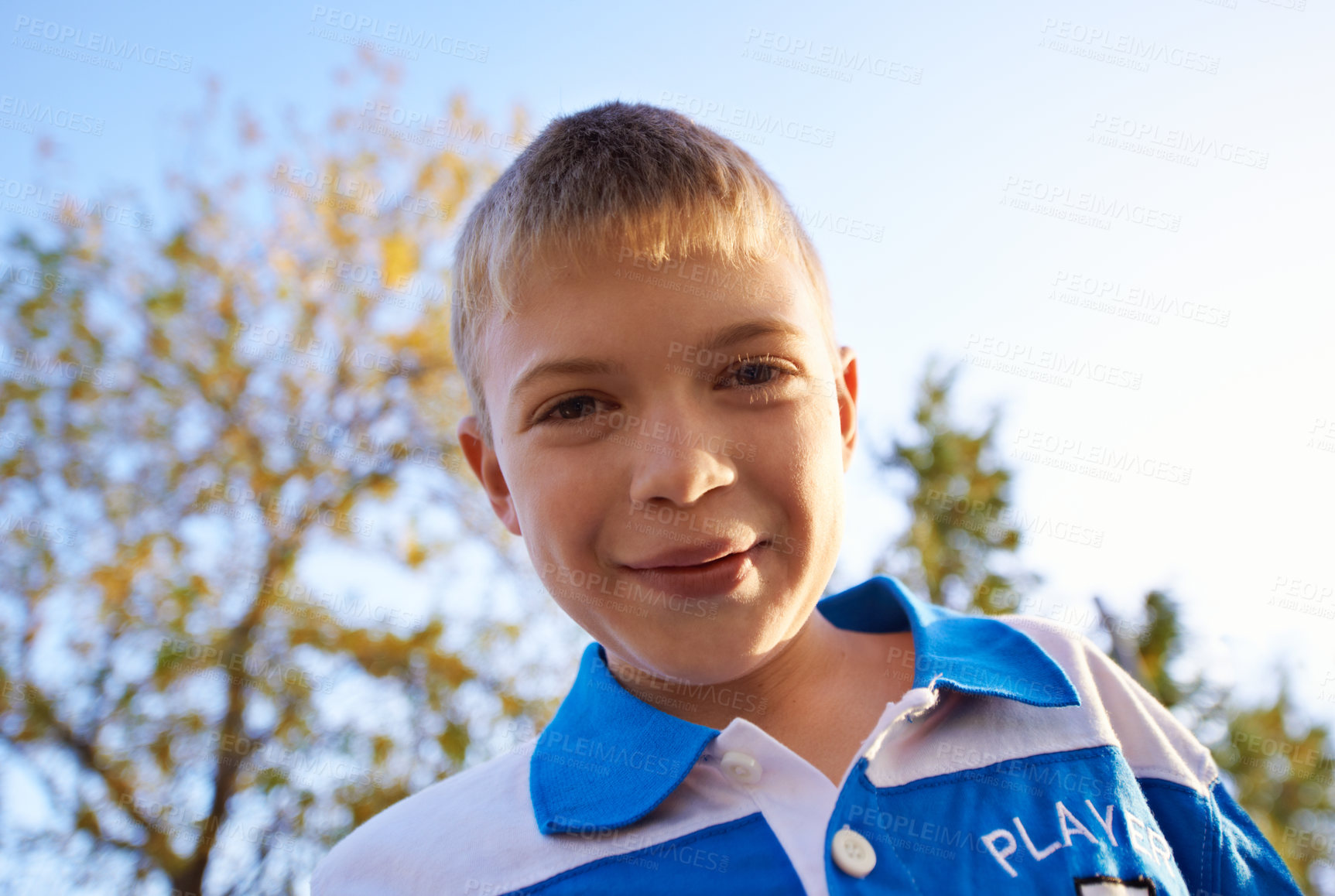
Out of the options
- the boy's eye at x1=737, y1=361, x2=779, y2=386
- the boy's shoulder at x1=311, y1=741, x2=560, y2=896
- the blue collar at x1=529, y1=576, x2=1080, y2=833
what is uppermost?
the boy's eye at x1=737, y1=361, x2=779, y2=386

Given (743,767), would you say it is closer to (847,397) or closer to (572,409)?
(572,409)

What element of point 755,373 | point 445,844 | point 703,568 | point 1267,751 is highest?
point 755,373

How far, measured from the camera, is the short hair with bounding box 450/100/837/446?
1506 mm

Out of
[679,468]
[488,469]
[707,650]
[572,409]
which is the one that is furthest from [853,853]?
[488,469]

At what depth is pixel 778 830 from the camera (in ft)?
3.99

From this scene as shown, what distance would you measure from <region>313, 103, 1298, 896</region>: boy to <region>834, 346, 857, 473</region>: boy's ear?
242 millimetres

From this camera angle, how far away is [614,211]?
1.54 metres

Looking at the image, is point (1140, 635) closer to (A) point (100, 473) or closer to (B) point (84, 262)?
(A) point (100, 473)

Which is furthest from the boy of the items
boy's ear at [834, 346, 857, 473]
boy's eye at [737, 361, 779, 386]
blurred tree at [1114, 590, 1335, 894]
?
blurred tree at [1114, 590, 1335, 894]

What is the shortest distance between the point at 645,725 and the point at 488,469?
724 millimetres

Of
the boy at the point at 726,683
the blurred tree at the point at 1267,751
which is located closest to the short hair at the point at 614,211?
the boy at the point at 726,683

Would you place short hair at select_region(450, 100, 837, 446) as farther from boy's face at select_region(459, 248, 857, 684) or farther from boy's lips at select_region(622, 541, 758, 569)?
boy's lips at select_region(622, 541, 758, 569)

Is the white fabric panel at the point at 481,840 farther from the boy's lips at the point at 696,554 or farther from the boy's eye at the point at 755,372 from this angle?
the boy's eye at the point at 755,372

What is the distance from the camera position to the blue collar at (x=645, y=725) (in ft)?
4.36
